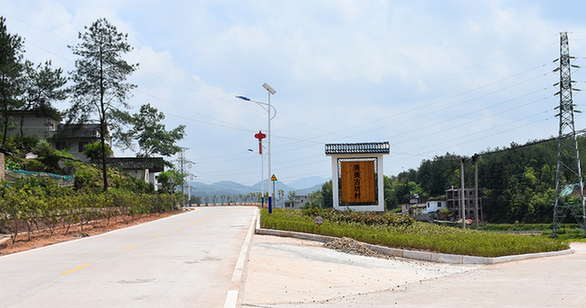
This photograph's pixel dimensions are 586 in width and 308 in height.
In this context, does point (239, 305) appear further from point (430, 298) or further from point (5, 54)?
point (5, 54)

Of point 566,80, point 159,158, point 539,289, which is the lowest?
point 539,289

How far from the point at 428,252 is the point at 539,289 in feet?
19.7

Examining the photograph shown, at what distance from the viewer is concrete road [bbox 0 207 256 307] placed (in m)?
7.23

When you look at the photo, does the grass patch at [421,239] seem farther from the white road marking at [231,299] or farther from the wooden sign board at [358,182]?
the white road marking at [231,299]

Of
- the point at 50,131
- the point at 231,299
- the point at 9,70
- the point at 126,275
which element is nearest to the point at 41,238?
the point at 126,275

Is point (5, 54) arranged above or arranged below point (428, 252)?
above

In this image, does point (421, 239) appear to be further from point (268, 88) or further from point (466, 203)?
point (466, 203)

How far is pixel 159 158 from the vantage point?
177ft

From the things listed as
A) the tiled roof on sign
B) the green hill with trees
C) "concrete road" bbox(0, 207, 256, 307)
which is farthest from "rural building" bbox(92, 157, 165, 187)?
"concrete road" bbox(0, 207, 256, 307)

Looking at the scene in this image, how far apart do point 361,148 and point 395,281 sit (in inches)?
622

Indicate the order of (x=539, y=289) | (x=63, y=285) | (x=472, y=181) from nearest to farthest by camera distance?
(x=63, y=285) < (x=539, y=289) < (x=472, y=181)

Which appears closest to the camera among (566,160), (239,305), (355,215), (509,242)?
(239,305)

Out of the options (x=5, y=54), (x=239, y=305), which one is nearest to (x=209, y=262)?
(x=239, y=305)

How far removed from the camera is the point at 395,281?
11250 mm
